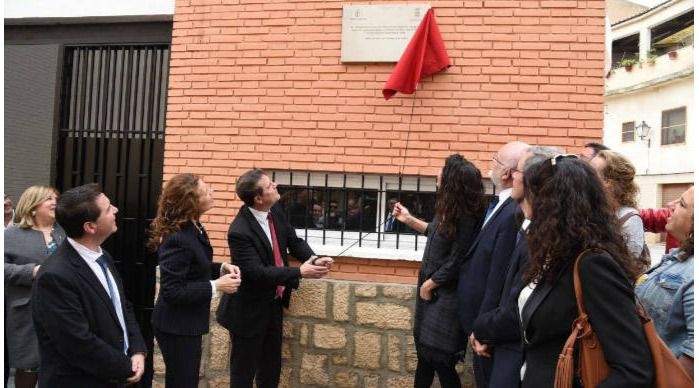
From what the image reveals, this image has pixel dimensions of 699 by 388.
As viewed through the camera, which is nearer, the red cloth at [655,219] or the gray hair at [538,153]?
the gray hair at [538,153]

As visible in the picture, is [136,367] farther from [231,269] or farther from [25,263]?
[25,263]

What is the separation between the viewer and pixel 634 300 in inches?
74.1

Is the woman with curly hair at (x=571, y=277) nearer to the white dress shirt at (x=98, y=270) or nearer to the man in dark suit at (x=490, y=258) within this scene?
the man in dark suit at (x=490, y=258)

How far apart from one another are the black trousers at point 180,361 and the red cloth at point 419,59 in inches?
99.7

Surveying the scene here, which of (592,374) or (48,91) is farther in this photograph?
(48,91)

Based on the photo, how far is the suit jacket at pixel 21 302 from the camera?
4156mm

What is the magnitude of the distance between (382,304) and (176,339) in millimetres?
1800

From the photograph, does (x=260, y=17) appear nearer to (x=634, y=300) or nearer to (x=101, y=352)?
(x=101, y=352)

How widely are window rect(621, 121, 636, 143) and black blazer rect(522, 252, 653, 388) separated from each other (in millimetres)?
31939

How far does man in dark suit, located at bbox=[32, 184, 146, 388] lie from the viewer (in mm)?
2600

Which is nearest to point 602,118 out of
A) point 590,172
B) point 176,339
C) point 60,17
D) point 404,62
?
point 404,62

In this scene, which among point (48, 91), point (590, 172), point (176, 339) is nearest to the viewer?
point (590, 172)

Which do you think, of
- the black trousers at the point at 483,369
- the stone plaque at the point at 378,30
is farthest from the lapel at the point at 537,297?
the stone plaque at the point at 378,30

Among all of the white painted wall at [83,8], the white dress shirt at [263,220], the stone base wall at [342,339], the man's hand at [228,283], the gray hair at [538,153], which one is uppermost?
the white painted wall at [83,8]
